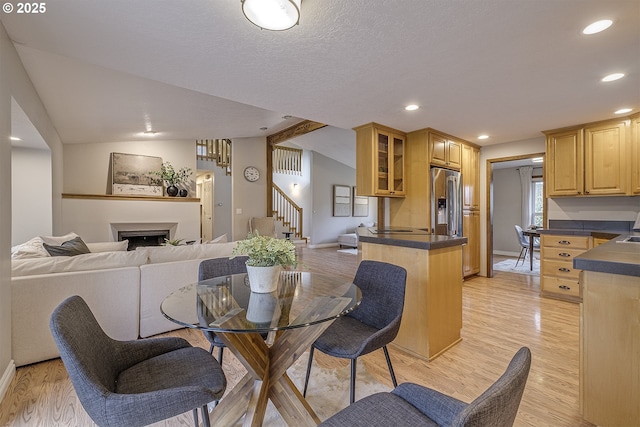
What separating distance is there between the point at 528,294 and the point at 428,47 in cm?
369

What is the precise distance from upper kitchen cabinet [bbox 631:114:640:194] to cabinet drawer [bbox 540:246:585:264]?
908 mm

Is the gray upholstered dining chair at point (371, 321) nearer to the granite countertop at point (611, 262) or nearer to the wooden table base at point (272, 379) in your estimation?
the wooden table base at point (272, 379)

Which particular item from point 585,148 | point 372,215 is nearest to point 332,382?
point 585,148

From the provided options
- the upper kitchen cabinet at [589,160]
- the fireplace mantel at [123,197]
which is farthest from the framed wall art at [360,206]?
the upper kitchen cabinet at [589,160]

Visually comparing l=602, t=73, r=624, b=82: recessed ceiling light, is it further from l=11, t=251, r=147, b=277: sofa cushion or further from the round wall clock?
the round wall clock

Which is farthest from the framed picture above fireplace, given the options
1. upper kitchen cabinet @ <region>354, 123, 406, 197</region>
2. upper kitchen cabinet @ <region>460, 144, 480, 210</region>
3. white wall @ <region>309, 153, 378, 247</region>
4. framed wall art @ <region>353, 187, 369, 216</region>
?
framed wall art @ <region>353, 187, 369, 216</region>

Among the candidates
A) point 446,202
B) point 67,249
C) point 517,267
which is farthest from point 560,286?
point 67,249

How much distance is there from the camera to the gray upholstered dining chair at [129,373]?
0.95m

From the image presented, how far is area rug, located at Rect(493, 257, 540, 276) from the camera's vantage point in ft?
17.6

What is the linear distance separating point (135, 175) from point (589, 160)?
716 centimetres

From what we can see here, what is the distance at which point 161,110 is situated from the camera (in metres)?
3.83

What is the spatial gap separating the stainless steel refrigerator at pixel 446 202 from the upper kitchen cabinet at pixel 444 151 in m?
0.12

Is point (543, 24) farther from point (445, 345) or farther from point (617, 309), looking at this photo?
point (445, 345)

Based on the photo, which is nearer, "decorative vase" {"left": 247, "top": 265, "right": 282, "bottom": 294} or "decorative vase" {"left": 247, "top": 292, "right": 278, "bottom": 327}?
"decorative vase" {"left": 247, "top": 292, "right": 278, "bottom": 327}
